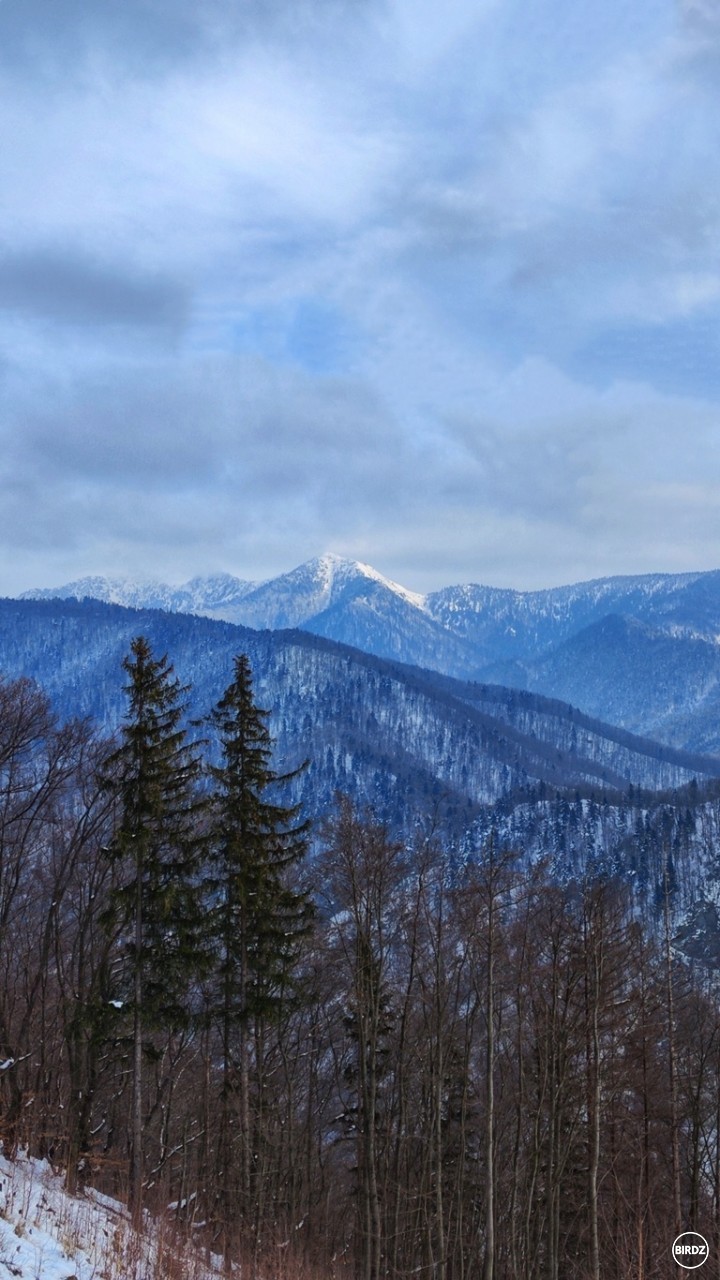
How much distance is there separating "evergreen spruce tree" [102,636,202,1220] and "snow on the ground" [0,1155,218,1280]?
4.01m

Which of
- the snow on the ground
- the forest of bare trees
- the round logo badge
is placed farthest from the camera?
the forest of bare trees

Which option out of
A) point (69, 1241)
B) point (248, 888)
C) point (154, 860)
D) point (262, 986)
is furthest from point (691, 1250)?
point (69, 1241)

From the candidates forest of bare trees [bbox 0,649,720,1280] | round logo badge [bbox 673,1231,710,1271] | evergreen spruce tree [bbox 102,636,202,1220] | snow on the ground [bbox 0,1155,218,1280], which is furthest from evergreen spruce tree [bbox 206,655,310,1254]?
round logo badge [bbox 673,1231,710,1271]

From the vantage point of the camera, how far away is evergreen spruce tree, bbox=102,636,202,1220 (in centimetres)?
2250

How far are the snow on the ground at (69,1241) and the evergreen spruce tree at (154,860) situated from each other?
4.01 m

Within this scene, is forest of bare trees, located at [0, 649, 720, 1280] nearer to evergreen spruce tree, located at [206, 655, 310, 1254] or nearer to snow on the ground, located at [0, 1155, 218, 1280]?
evergreen spruce tree, located at [206, 655, 310, 1254]

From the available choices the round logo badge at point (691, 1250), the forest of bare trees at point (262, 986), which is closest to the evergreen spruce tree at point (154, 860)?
the forest of bare trees at point (262, 986)

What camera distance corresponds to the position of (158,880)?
76.1 ft

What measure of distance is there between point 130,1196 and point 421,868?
10.3 metres

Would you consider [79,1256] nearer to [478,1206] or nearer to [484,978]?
[484,978]

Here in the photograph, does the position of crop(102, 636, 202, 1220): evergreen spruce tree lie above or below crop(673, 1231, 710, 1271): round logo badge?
above

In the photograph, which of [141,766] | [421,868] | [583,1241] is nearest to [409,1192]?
[583,1241]

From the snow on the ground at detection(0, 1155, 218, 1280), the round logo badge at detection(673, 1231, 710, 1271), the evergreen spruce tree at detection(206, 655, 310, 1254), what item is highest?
the evergreen spruce tree at detection(206, 655, 310, 1254)

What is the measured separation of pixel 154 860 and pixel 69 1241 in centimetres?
936
